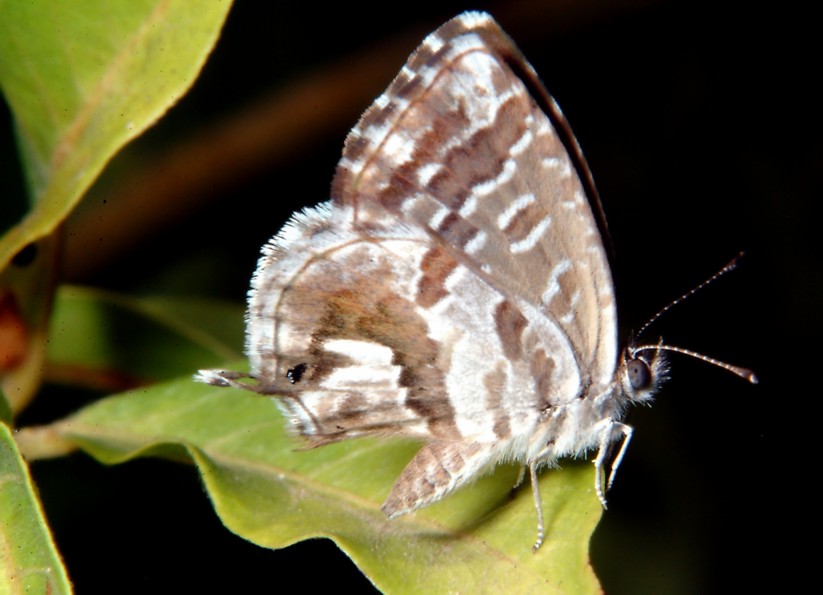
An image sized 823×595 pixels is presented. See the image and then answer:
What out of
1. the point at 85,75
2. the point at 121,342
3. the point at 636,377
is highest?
the point at 85,75

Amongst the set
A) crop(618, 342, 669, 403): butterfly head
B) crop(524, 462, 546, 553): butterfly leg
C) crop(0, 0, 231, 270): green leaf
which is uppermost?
crop(0, 0, 231, 270): green leaf

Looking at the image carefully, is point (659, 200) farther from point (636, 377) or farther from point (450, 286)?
point (450, 286)

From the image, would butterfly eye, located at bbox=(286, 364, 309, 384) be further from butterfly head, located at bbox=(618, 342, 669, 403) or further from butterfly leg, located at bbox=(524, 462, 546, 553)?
butterfly head, located at bbox=(618, 342, 669, 403)

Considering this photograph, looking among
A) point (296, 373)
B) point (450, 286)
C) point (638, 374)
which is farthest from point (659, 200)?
point (296, 373)

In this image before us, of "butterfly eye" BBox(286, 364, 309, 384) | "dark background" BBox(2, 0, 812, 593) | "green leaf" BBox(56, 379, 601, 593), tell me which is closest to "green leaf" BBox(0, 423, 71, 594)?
"green leaf" BBox(56, 379, 601, 593)

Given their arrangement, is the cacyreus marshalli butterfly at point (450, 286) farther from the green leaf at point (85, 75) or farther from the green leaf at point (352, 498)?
the green leaf at point (85, 75)
